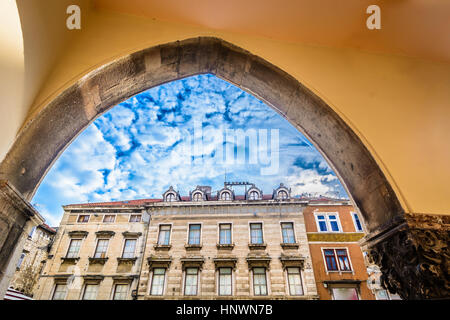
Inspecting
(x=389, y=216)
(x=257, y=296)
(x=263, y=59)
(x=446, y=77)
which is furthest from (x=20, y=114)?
(x=257, y=296)

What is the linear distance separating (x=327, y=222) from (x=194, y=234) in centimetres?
704

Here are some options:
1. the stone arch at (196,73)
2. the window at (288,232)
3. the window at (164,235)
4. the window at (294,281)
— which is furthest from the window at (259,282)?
the stone arch at (196,73)

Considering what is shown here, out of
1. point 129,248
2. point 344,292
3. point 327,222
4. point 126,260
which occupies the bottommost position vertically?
point 344,292

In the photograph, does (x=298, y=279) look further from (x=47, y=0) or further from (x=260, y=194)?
(x=47, y=0)

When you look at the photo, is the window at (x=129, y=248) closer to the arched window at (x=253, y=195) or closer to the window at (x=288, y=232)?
the arched window at (x=253, y=195)

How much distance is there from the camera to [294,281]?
12.1m

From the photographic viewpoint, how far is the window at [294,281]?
11.9m

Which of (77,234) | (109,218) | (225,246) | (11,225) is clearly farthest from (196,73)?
(77,234)

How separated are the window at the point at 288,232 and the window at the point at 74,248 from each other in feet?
36.2

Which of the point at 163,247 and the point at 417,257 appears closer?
the point at 417,257

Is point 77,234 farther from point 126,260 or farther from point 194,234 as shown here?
point 194,234

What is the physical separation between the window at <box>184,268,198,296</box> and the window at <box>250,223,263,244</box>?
10.5 feet

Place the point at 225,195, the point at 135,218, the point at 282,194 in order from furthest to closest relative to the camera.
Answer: the point at 225,195
the point at 135,218
the point at 282,194
